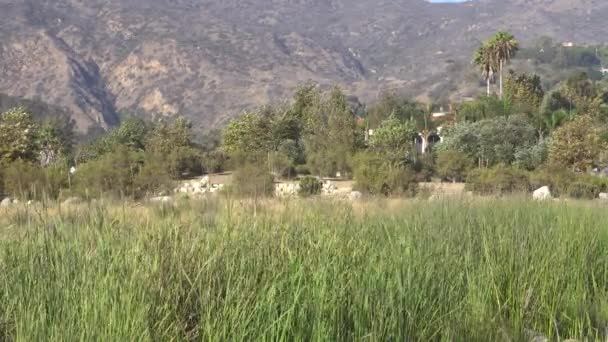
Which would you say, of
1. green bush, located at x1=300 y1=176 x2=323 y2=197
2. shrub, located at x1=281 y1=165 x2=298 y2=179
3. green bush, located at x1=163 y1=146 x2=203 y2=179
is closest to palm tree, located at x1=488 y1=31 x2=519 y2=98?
shrub, located at x1=281 y1=165 x2=298 y2=179

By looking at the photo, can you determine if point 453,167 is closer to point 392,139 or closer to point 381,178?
point 392,139

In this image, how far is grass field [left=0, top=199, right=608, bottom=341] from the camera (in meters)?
3.12

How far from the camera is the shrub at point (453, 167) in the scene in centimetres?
3275

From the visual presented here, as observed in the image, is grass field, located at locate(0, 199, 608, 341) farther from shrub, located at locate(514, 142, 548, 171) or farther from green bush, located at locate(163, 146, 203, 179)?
green bush, located at locate(163, 146, 203, 179)

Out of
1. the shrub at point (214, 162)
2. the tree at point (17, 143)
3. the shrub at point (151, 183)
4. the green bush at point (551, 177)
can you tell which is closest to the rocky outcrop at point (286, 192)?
the shrub at point (151, 183)

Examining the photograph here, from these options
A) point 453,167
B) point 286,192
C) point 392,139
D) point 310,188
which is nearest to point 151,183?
point 310,188

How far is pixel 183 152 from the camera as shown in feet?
125

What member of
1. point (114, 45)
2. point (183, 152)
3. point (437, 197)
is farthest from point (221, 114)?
point (437, 197)

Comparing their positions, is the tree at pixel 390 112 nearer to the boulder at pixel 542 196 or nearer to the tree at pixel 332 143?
the tree at pixel 332 143

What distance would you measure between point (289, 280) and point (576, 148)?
3003 centimetres

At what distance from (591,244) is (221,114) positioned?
116417 mm

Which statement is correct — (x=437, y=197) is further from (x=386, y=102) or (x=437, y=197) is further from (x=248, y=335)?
(x=386, y=102)

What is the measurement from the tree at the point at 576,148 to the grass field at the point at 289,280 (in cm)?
2714

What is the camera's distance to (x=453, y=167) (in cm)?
3284
